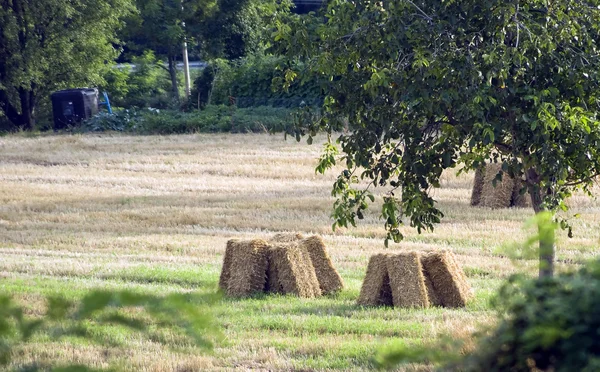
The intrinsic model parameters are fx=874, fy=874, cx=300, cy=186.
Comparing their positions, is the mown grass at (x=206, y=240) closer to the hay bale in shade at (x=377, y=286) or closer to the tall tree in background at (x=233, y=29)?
the hay bale in shade at (x=377, y=286)

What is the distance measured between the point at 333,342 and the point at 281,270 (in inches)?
91.7

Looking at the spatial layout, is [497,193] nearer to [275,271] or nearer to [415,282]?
[275,271]

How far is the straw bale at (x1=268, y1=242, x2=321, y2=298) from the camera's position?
9320 mm

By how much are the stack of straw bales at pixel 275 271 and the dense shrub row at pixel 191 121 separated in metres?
19.5

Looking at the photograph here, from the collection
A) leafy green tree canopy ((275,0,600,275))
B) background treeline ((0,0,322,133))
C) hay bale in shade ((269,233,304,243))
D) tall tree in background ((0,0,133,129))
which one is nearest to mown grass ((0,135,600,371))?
hay bale in shade ((269,233,304,243))

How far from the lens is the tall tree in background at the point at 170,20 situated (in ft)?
124

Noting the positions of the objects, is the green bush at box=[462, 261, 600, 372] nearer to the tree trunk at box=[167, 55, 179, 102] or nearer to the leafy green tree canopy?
the leafy green tree canopy

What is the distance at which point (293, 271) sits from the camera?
9.32 meters

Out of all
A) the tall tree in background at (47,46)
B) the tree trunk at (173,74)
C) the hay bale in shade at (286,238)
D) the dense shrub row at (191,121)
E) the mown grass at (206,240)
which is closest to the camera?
the mown grass at (206,240)

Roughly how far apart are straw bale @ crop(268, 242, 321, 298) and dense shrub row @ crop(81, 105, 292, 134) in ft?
64.3

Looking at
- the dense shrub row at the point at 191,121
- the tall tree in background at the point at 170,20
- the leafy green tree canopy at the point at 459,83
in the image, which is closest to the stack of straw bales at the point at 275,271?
the leafy green tree canopy at the point at 459,83

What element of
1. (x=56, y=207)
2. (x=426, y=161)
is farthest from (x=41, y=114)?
(x=426, y=161)

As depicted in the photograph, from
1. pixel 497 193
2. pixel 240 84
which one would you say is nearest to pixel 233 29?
pixel 240 84

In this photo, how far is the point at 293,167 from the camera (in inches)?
861
